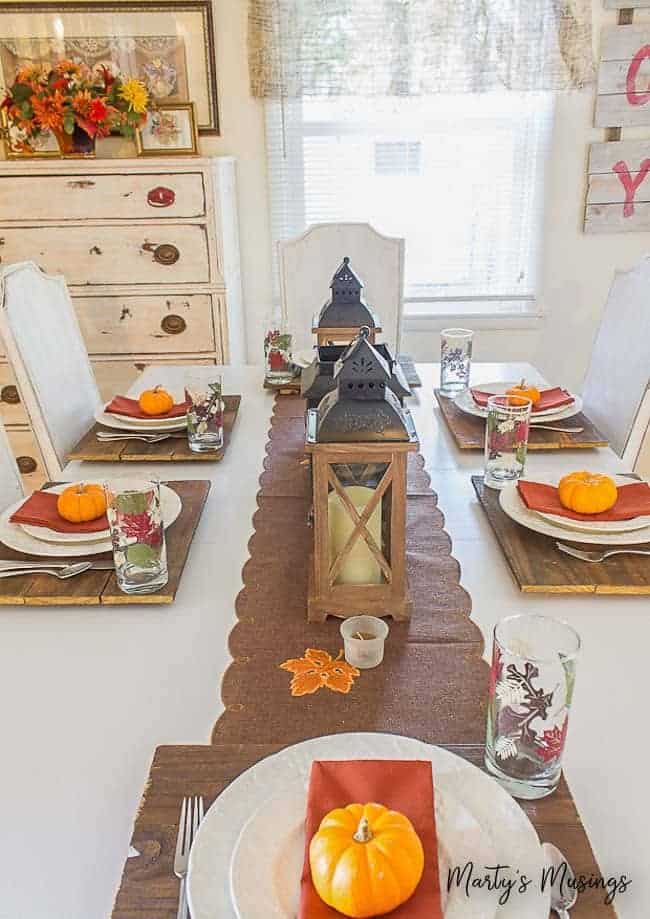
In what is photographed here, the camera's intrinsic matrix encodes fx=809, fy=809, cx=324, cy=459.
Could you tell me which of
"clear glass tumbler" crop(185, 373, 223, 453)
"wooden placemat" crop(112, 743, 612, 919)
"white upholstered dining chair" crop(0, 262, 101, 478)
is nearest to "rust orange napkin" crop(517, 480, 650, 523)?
"wooden placemat" crop(112, 743, 612, 919)

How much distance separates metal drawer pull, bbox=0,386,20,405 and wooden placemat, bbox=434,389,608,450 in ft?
6.17

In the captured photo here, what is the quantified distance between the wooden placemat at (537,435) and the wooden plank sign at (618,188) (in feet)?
5.77

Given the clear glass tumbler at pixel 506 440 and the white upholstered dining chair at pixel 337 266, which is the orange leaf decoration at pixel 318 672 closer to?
the clear glass tumbler at pixel 506 440

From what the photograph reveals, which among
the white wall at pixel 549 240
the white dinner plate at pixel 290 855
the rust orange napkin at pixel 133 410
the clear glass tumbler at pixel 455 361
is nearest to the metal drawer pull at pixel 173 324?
the white wall at pixel 549 240

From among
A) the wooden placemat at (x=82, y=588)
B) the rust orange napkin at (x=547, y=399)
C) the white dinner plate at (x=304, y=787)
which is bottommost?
the wooden placemat at (x=82, y=588)

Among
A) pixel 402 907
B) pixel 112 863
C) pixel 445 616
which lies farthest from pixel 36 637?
pixel 402 907

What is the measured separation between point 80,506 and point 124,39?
93.0 inches

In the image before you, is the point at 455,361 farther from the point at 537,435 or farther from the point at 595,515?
the point at 595,515

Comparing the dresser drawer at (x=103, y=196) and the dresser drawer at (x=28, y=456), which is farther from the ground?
the dresser drawer at (x=103, y=196)

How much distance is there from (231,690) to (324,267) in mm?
1910

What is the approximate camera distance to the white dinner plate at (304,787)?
62 centimetres

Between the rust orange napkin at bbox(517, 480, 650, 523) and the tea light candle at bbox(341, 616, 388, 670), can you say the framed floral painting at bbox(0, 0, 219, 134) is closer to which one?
the rust orange napkin at bbox(517, 480, 650, 523)

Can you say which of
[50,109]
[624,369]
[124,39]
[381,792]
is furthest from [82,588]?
[124,39]

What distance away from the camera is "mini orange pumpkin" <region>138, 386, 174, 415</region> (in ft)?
5.69
